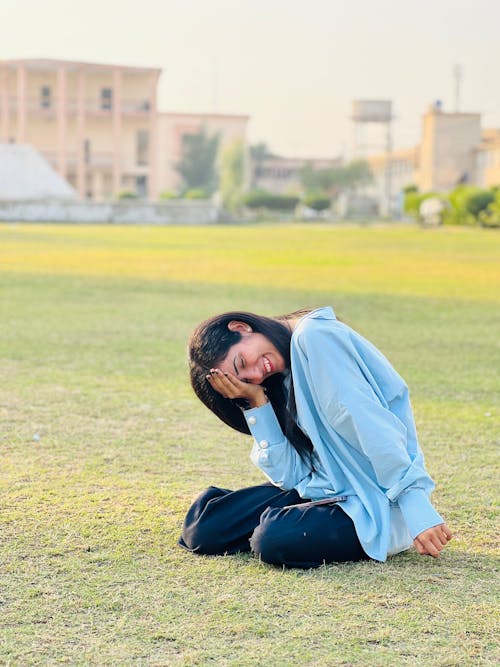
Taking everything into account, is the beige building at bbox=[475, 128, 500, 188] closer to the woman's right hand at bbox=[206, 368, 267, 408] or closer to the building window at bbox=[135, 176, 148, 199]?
the building window at bbox=[135, 176, 148, 199]

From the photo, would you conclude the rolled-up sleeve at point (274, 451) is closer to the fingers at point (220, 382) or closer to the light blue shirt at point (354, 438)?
the light blue shirt at point (354, 438)

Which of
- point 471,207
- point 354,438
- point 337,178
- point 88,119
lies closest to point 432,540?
point 354,438

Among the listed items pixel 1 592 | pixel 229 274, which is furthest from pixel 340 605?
pixel 229 274

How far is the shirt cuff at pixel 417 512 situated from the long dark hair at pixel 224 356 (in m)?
0.40

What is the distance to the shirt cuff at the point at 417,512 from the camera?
298 centimetres

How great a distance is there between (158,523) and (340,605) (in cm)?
98

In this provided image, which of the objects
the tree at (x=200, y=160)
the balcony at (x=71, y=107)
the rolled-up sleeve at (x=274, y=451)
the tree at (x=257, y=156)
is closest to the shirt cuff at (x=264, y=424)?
the rolled-up sleeve at (x=274, y=451)

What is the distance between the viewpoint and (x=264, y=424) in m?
3.27

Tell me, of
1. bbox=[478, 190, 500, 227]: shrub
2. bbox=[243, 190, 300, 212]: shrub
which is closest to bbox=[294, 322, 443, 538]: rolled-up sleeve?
bbox=[478, 190, 500, 227]: shrub

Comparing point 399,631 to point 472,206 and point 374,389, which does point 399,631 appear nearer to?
point 374,389

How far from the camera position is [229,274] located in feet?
51.0

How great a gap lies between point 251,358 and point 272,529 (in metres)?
0.53

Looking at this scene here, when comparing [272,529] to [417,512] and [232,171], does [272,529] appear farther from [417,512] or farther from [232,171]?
[232,171]

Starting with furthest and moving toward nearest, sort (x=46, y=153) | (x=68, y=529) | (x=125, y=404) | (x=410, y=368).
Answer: (x=46, y=153) → (x=410, y=368) → (x=125, y=404) → (x=68, y=529)
